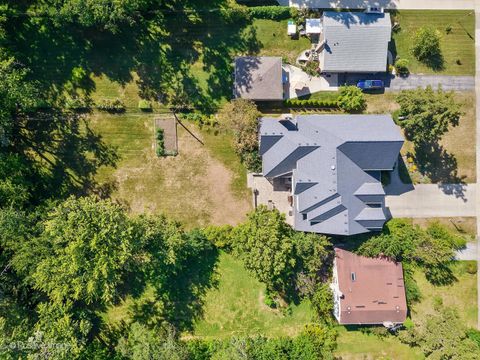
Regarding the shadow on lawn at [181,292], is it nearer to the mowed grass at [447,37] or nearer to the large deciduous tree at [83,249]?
the large deciduous tree at [83,249]

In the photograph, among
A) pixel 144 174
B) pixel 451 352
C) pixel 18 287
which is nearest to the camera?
pixel 18 287

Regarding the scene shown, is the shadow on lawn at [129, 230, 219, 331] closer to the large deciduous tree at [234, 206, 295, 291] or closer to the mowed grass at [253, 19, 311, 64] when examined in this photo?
the large deciduous tree at [234, 206, 295, 291]

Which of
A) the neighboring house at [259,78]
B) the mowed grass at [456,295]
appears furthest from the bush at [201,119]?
the mowed grass at [456,295]

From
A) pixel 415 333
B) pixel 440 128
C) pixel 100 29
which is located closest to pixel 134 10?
pixel 100 29

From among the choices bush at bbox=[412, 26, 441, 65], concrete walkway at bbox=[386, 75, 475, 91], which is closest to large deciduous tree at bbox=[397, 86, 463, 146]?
concrete walkway at bbox=[386, 75, 475, 91]

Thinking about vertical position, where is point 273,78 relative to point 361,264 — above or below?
above

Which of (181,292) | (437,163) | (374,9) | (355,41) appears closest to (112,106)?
(181,292)

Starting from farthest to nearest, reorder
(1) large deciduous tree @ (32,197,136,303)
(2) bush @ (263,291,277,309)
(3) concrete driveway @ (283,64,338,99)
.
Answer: (3) concrete driveway @ (283,64,338,99) → (2) bush @ (263,291,277,309) → (1) large deciduous tree @ (32,197,136,303)

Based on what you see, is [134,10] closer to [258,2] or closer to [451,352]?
[258,2]
